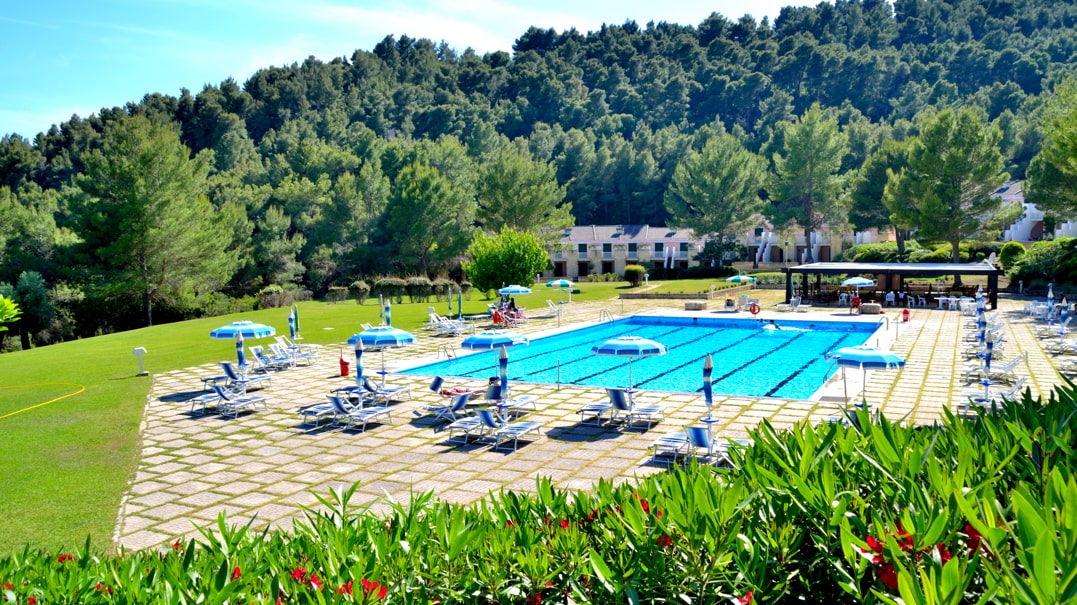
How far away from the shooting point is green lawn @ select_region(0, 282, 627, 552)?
26.9 ft

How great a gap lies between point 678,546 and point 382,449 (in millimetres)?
7717

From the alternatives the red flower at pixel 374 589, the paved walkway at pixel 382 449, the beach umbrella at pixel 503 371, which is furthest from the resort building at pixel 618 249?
the red flower at pixel 374 589

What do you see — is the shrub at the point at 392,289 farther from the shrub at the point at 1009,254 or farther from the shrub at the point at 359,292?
the shrub at the point at 1009,254

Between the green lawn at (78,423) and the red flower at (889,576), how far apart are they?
439 centimetres

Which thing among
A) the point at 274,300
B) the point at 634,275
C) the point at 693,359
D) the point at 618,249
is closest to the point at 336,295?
the point at 274,300

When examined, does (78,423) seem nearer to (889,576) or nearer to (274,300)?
(889,576)

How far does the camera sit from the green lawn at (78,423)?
8195 millimetres

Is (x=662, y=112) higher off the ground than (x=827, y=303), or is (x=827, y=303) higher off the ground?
(x=662, y=112)

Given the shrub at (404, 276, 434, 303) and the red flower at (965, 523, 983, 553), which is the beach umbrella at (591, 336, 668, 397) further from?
the shrub at (404, 276, 434, 303)

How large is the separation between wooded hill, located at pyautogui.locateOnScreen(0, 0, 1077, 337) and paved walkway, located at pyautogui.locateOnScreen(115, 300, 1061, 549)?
28.6m

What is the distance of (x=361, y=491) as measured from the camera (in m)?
8.93

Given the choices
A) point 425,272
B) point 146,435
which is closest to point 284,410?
point 146,435

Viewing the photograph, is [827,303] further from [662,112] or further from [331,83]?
[331,83]

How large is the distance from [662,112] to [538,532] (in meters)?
105
